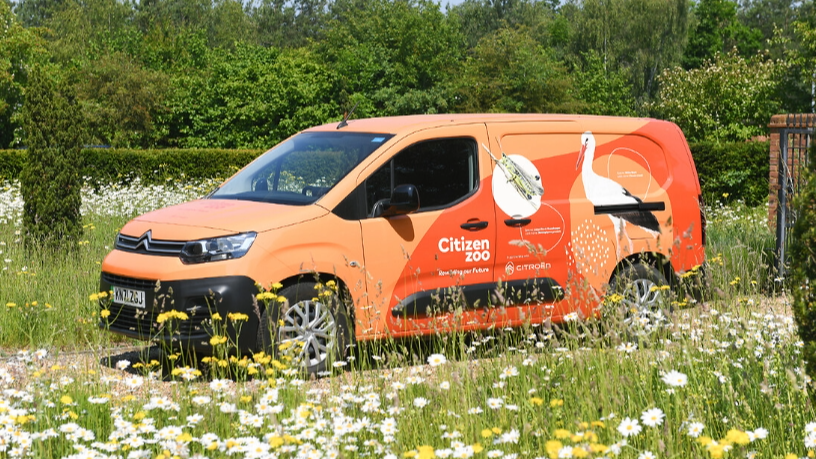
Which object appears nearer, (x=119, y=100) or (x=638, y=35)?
(x=119, y=100)

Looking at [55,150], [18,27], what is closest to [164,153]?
[55,150]

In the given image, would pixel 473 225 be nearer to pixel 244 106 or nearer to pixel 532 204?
pixel 532 204

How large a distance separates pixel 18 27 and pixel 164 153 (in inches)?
665

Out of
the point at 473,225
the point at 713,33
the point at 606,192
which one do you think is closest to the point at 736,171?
the point at 606,192

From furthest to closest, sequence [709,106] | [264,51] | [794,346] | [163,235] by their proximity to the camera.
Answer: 1. [264,51]
2. [709,106]
3. [163,235]
4. [794,346]

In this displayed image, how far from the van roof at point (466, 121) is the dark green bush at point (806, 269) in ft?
11.7

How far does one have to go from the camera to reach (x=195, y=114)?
37.7m

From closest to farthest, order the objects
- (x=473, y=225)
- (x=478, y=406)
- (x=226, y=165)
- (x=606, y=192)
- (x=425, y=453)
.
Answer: (x=425, y=453) < (x=478, y=406) < (x=473, y=225) < (x=606, y=192) < (x=226, y=165)

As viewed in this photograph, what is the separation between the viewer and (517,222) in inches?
283

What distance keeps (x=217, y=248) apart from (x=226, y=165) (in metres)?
18.5

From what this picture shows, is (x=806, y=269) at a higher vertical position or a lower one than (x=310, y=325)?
higher

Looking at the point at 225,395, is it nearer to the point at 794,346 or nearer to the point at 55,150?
the point at 794,346

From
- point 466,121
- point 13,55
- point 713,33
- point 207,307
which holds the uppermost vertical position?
point 713,33

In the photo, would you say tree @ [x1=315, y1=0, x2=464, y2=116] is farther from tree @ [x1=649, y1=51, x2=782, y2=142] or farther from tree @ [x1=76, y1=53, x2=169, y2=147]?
tree @ [x1=649, y1=51, x2=782, y2=142]
